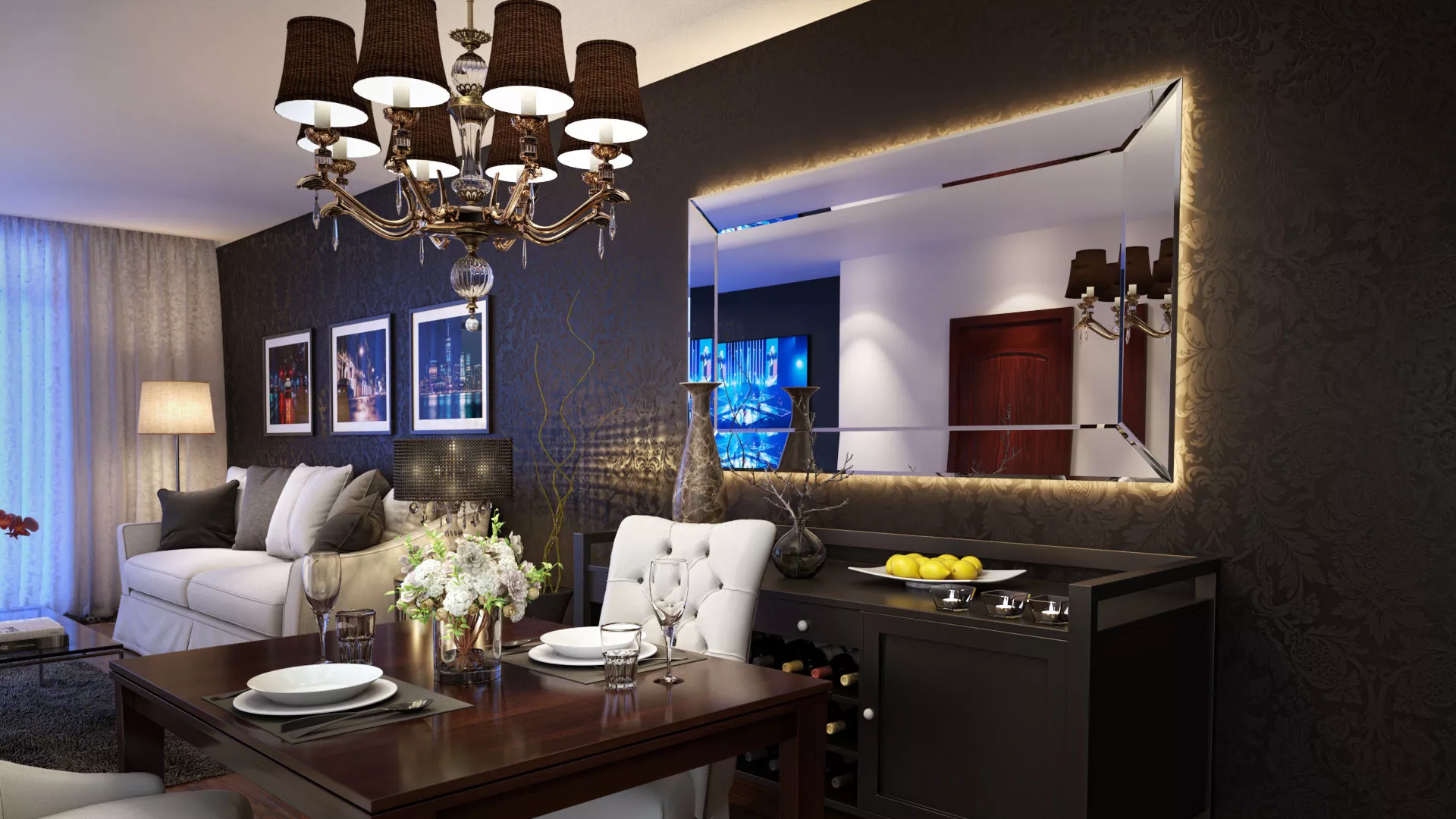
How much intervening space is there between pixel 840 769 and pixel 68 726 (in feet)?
9.69

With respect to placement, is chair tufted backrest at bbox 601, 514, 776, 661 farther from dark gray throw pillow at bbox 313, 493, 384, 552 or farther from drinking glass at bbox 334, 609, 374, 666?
dark gray throw pillow at bbox 313, 493, 384, 552

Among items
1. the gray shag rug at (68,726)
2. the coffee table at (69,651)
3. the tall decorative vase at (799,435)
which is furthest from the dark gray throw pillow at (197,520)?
the tall decorative vase at (799,435)

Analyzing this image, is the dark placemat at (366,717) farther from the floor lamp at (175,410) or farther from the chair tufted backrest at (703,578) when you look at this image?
the floor lamp at (175,410)

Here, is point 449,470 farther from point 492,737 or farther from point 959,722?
point 492,737

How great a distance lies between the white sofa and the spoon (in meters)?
2.50

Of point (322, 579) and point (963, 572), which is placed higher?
point (322, 579)

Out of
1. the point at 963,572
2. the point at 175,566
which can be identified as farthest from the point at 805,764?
the point at 175,566

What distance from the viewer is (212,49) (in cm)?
361

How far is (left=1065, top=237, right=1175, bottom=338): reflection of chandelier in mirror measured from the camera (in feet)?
8.33

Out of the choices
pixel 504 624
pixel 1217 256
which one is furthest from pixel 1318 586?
pixel 504 624

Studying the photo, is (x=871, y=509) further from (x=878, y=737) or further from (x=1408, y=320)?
(x=1408, y=320)

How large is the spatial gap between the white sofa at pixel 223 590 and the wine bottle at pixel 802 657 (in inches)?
73.2

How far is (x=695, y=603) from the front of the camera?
92.0 inches

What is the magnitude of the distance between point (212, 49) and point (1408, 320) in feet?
12.5
